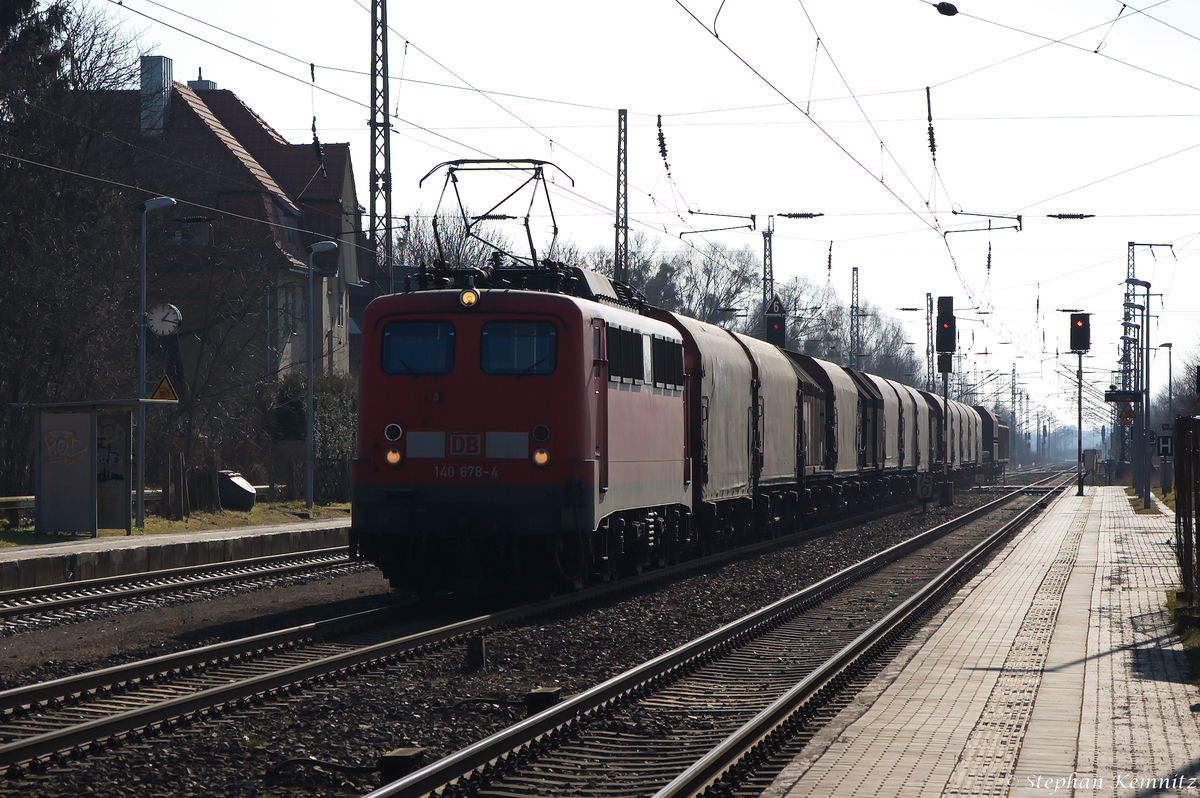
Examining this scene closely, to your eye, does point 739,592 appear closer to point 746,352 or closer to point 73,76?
point 746,352

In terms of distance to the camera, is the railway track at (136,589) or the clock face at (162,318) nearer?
the railway track at (136,589)

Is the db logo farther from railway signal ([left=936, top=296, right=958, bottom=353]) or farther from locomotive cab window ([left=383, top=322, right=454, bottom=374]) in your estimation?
railway signal ([left=936, top=296, right=958, bottom=353])

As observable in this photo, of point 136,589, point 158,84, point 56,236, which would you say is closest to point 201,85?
point 158,84

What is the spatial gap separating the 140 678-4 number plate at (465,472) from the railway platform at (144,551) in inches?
249

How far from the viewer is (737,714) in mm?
8812

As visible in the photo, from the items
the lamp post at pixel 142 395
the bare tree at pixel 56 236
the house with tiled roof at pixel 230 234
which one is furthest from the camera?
the house with tiled roof at pixel 230 234

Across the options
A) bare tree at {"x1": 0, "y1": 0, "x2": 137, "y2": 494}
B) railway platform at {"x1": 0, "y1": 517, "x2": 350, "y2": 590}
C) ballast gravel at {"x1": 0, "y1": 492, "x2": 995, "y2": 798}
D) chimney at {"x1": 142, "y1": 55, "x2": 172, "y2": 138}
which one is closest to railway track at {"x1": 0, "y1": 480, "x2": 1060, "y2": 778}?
ballast gravel at {"x1": 0, "y1": 492, "x2": 995, "y2": 798}

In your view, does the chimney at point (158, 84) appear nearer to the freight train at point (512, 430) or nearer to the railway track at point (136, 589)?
the railway track at point (136, 589)

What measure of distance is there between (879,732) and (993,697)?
157cm

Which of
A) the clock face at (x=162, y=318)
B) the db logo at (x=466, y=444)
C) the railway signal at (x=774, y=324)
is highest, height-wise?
the railway signal at (x=774, y=324)

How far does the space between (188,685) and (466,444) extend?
4903mm

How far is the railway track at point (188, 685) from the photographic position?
7445 millimetres

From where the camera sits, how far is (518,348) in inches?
552

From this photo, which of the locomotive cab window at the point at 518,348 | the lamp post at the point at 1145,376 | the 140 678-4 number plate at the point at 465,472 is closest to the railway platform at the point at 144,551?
the 140 678-4 number plate at the point at 465,472
